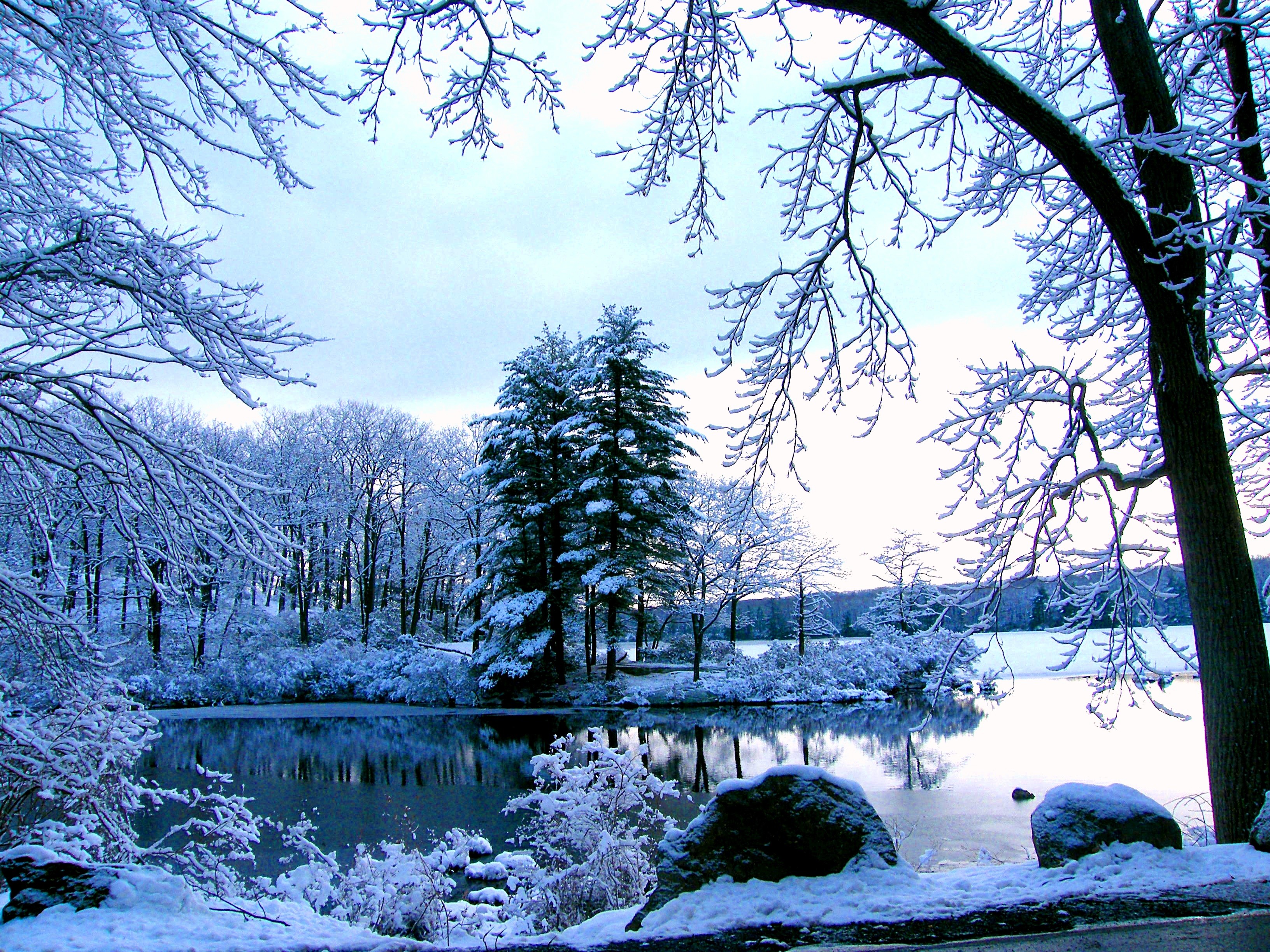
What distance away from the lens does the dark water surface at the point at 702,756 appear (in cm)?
1127

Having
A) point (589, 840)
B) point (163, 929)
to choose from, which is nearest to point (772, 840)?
point (589, 840)

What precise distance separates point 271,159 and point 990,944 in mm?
6281

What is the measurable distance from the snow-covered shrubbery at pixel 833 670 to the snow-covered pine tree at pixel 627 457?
4377 mm

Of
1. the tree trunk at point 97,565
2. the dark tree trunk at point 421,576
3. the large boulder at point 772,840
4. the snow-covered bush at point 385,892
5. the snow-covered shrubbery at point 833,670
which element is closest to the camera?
the large boulder at point 772,840

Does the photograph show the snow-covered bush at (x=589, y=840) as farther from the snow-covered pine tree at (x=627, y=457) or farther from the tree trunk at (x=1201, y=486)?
the snow-covered pine tree at (x=627, y=457)

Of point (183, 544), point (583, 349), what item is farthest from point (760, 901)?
point (583, 349)

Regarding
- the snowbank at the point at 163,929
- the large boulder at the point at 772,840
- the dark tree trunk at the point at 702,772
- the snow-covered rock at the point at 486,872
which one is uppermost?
the large boulder at the point at 772,840

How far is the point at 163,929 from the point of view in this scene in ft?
13.1

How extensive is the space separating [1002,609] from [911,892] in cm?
311

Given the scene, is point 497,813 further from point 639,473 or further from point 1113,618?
point 639,473

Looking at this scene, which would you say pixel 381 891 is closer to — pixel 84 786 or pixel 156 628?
pixel 84 786

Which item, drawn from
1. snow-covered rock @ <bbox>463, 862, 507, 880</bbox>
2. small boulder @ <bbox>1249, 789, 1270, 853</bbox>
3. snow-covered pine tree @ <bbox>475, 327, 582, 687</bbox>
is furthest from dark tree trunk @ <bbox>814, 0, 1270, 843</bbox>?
snow-covered pine tree @ <bbox>475, 327, 582, 687</bbox>

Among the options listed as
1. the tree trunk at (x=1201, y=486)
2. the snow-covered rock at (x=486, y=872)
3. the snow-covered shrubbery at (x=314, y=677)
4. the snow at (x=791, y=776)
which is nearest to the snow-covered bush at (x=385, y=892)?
the snow-covered rock at (x=486, y=872)

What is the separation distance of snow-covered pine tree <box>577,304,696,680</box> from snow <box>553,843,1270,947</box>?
863 inches
